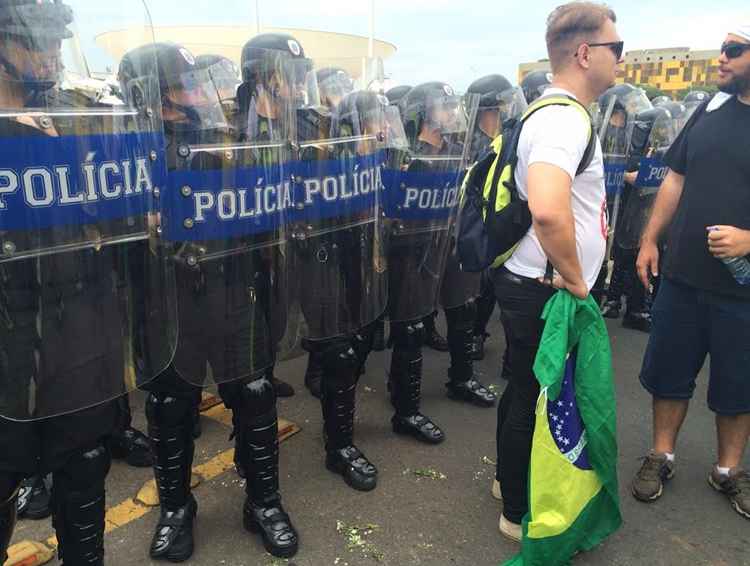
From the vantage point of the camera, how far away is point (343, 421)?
8.71 ft

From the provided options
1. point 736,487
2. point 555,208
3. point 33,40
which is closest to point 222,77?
point 33,40

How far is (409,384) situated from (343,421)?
48cm

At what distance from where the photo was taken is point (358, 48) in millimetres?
7652

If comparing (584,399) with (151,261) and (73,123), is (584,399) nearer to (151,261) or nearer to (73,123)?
(151,261)

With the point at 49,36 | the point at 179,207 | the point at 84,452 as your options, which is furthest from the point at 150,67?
the point at 84,452

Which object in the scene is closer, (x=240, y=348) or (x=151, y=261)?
(x=151, y=261)

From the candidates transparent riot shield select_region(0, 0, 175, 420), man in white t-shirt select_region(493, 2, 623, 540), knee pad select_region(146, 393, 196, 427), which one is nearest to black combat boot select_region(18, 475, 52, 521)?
knee pad select_region(146, 393, 196, 427)

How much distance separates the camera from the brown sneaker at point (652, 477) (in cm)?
261

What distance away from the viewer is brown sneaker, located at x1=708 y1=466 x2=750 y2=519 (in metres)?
2.52

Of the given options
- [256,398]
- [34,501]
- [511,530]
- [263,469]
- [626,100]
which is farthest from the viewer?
[626,100]

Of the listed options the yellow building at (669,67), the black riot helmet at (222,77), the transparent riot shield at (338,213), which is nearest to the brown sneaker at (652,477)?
the transparent riot shield at (338,213)

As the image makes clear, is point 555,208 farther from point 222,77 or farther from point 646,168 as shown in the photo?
point 646,168

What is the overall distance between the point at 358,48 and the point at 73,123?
690 cm

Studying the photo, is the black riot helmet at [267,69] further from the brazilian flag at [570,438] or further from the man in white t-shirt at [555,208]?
the brazilian flag at [570,438]
